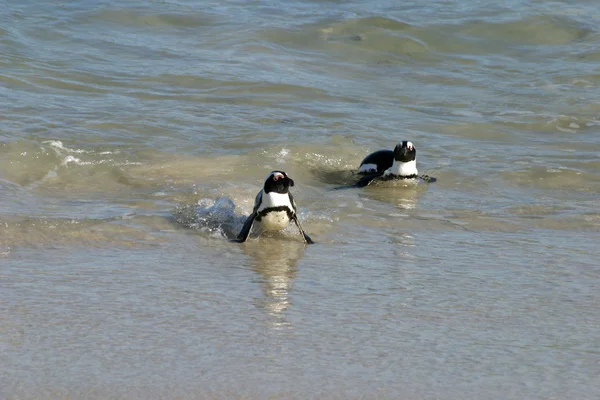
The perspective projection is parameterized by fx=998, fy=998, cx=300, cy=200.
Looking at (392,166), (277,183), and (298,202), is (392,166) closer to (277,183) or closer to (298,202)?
(298,202)

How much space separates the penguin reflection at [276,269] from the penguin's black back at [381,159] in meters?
2.74

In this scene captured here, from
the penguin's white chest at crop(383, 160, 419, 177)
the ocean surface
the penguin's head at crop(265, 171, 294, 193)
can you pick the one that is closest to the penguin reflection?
the ocean surface

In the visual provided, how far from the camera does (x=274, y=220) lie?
7.77 meters

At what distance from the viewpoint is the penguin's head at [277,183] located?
7797mm

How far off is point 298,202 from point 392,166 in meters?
1.44

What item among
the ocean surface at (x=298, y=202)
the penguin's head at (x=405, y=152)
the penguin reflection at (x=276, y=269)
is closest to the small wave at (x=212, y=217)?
the ocean surface at (x=298, y=202)

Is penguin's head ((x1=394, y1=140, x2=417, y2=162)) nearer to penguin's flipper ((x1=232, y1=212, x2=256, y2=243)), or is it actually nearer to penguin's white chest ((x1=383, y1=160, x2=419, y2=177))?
penguin's white chest ((x1=383, y1=160, x2=419, y2=177))

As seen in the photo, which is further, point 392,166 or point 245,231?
point 392,166

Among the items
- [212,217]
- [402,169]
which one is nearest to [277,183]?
[212,217]

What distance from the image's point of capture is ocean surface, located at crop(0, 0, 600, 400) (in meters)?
4.75

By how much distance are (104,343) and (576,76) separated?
1205cm

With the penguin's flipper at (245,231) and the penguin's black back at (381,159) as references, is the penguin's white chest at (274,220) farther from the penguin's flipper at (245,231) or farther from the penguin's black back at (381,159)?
the penguin's black back at (381,159)

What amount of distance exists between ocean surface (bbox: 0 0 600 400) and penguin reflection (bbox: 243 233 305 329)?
0.03m

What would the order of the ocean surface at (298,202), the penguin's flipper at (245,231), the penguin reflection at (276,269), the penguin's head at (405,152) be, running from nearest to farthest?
the ocean surface at (298,202) → the penguin reflection at (276,269) → the penguin's flipper at (245,231) → the penguin's head at (405,152)
